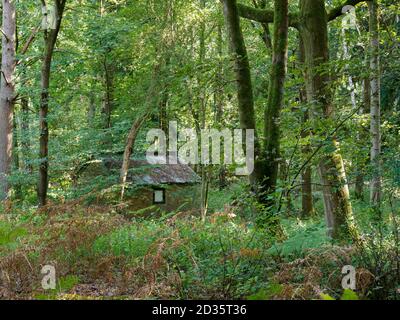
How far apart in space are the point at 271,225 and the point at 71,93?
14052 mm

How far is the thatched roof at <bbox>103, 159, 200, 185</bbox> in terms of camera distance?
1759 centimetres

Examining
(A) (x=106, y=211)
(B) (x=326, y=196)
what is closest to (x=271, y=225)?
(B) (x=326, y=196)

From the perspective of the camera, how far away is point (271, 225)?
7.21 m

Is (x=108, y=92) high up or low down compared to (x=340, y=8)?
up

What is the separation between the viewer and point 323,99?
694 cm

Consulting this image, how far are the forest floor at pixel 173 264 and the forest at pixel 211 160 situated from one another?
2 centimetres

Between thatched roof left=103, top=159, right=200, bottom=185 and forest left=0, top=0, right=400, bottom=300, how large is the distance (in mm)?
87

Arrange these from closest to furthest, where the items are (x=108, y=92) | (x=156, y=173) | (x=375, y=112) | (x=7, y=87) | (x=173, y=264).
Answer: (x=173, y=264) → (x=375, y=112) → (x=7, y=87) → (x=108, y=92) → (x=156, y=173)

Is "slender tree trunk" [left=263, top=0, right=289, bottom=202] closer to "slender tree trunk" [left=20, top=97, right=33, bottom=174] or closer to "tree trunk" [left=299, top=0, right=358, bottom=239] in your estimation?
"tree trunk" [left=299, top=0, right=358, bottom=239]

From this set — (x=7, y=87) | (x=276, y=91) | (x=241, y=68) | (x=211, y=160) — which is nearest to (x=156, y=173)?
(x=7, y=87)

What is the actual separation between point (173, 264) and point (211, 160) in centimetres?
528

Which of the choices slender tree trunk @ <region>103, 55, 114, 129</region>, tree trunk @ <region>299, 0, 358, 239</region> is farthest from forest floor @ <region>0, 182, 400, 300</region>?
slender tree trunk @ <region>103, 55, 114, 129</region>

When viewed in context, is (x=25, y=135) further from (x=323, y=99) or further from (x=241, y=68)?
(x=323, y=99)

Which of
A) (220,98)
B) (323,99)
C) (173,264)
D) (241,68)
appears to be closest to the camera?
(173,264)
